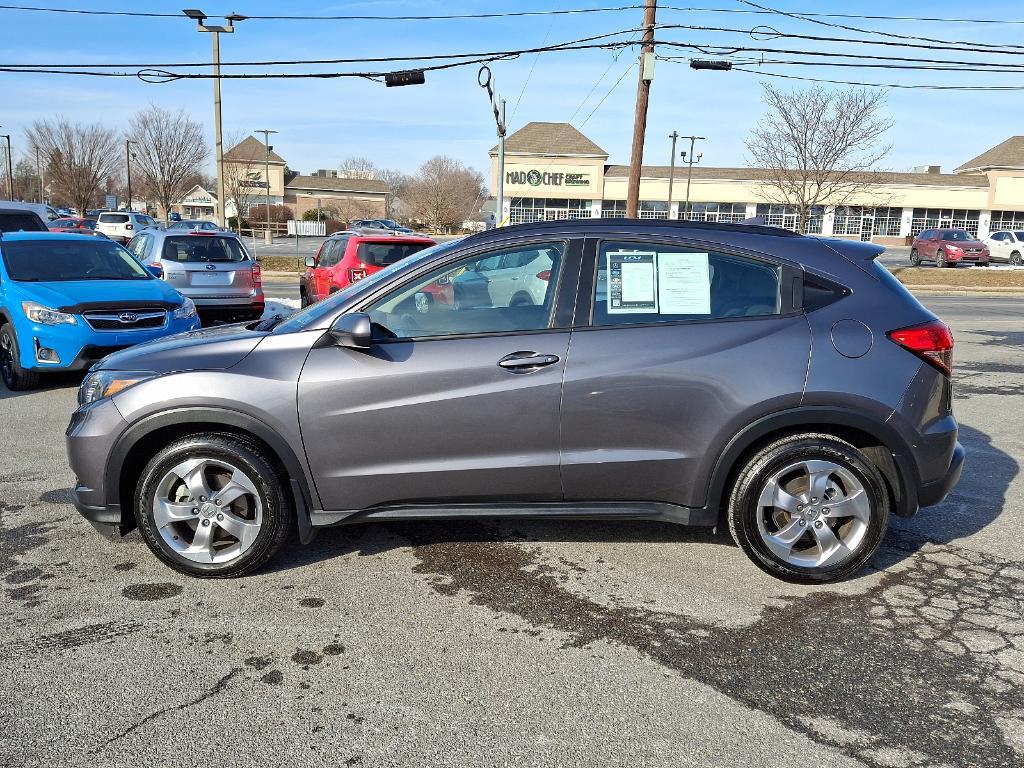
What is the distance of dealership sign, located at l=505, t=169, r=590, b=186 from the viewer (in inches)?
2440

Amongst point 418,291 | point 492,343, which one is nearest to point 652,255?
point 492,343

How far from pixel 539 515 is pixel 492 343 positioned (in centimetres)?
87

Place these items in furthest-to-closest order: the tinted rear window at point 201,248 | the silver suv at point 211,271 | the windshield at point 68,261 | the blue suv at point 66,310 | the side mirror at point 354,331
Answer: the tinted rear window at point 201,248
the silver suv at point 211,271
the windshield at point 68,261
the blue suv at point 66,310
the side mirror at point 354,331

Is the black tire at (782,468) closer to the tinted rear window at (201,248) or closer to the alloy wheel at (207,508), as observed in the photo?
the alloy wheel at (207,508)

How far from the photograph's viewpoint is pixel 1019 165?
63.6 metres

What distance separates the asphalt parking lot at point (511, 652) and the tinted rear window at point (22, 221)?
10936 millimetres

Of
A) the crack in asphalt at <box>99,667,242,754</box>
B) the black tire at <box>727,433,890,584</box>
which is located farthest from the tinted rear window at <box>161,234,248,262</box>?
the black tire at <box>727,433,890,584</box>

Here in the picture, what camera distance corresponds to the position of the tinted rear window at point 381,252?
42.7ft

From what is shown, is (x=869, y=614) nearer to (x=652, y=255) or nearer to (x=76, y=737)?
(x=652, y=255)

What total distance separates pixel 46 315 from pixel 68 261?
1430 millimetres

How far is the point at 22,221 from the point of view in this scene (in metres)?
14.0

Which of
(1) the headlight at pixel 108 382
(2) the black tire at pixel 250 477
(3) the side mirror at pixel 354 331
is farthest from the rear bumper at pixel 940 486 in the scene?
(1) the headlight at pixel 108 382

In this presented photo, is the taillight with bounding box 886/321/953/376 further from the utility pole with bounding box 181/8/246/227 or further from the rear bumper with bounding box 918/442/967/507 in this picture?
the utility pole with bounding box 181/8/246/227

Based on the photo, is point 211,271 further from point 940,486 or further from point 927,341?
point 940,486
